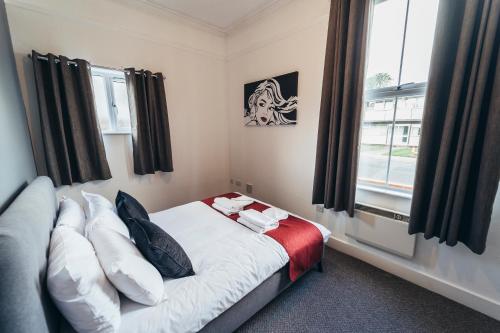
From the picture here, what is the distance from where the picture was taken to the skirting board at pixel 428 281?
4.88 feet

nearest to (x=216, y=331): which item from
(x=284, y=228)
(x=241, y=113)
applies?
(x=284, y=228)

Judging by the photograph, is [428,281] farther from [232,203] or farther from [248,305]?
[232,203]

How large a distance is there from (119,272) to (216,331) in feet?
2.12

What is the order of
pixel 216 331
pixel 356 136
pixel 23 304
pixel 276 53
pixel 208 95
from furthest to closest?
pixel 208 95 → pixel 276 53 → pixel 356 136 → pixel 216 331 → pixel 23 304

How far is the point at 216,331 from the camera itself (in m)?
1.17

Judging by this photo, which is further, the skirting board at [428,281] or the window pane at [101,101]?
the window pane at [101,101]

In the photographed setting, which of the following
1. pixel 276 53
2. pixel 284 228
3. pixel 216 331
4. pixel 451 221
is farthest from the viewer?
pixel 276 53

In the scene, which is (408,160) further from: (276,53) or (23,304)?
(23,304)

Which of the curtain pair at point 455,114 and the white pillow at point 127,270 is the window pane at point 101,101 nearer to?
the white pillow at point 127,270

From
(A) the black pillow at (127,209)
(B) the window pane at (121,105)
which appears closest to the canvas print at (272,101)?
(B) the window pane at (121,105)

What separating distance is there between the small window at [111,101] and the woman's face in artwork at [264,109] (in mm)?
1636

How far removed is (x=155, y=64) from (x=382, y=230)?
3123mm

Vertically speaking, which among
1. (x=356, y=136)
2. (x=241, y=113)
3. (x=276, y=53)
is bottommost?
(x=356, y=136)

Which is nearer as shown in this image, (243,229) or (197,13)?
(243,229)
